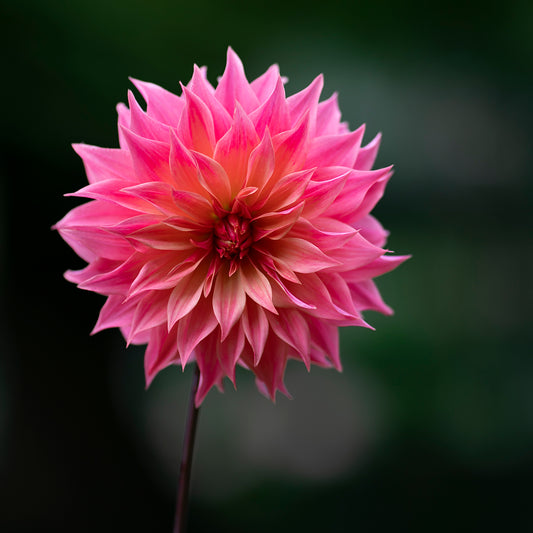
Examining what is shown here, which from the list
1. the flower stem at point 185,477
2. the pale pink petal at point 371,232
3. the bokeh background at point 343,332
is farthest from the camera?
the bokeh background at point 343,332

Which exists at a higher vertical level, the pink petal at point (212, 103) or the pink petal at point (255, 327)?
the pink petal at point (212, 103)

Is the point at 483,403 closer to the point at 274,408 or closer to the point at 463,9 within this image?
the point at 274,408

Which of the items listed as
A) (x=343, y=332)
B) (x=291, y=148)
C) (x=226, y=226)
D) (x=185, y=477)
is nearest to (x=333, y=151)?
(x=291, y=148)

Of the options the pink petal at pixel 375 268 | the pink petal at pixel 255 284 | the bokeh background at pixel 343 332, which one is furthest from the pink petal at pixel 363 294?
the bokeh background at pixel 343 332

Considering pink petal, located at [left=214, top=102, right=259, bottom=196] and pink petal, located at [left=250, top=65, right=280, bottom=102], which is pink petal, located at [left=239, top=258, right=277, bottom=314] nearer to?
pink petal, located at [left=214, top=102, right=259, bottom=196]

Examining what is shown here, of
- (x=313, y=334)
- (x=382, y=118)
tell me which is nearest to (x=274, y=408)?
(x=382, y=118)

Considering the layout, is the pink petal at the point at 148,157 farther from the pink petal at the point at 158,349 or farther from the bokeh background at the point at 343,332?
the bokeh background at the point at 343,332

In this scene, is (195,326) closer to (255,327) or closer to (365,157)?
(255,327)

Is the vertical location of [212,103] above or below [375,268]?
above
